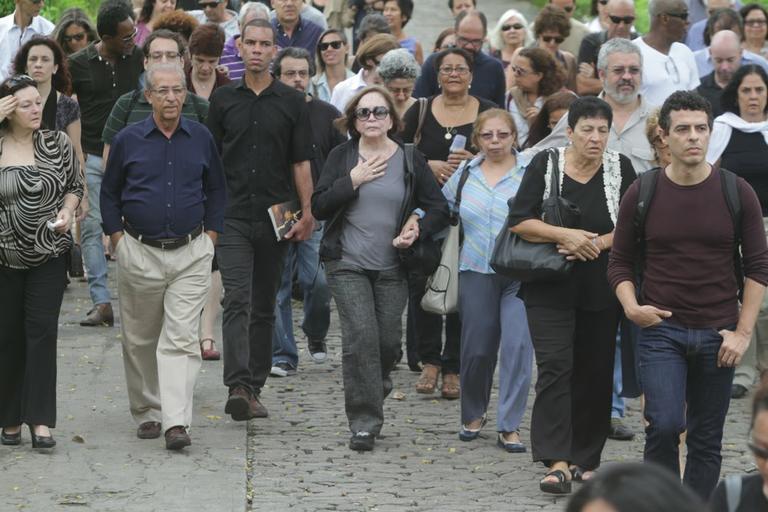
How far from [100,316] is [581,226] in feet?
18.1

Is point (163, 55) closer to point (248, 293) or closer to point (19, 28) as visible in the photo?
point (248, 293)

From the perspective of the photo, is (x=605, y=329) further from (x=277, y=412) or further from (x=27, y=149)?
(x=27, y=149)

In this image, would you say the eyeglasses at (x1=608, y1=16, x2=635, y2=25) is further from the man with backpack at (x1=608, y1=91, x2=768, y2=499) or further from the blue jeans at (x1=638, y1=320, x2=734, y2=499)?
the blue jeans at (x1=638, y1=320, x2=734, y2=499)

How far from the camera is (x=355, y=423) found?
9.55 meters

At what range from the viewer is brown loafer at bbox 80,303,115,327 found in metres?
13.0

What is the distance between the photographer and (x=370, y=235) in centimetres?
948

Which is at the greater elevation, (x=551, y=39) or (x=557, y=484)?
(x=551, y=39)

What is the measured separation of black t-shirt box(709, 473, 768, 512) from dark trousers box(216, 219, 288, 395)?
5.82 meters

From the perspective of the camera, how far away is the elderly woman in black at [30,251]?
29.9 feet

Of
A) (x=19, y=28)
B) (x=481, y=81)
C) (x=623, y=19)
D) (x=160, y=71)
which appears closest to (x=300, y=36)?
(x=19, y=28)

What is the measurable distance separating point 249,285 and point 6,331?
4.90ft

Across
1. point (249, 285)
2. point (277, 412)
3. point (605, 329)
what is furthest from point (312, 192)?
point (605, 329)

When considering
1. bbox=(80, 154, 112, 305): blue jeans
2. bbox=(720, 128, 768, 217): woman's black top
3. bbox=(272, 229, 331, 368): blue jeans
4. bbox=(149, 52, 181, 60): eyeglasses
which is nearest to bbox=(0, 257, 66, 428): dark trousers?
bbox=(149, 52, 181, 60): eyeglasses

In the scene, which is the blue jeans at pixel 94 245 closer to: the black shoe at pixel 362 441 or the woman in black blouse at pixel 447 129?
the woman in black blouse at pixel 447 129
